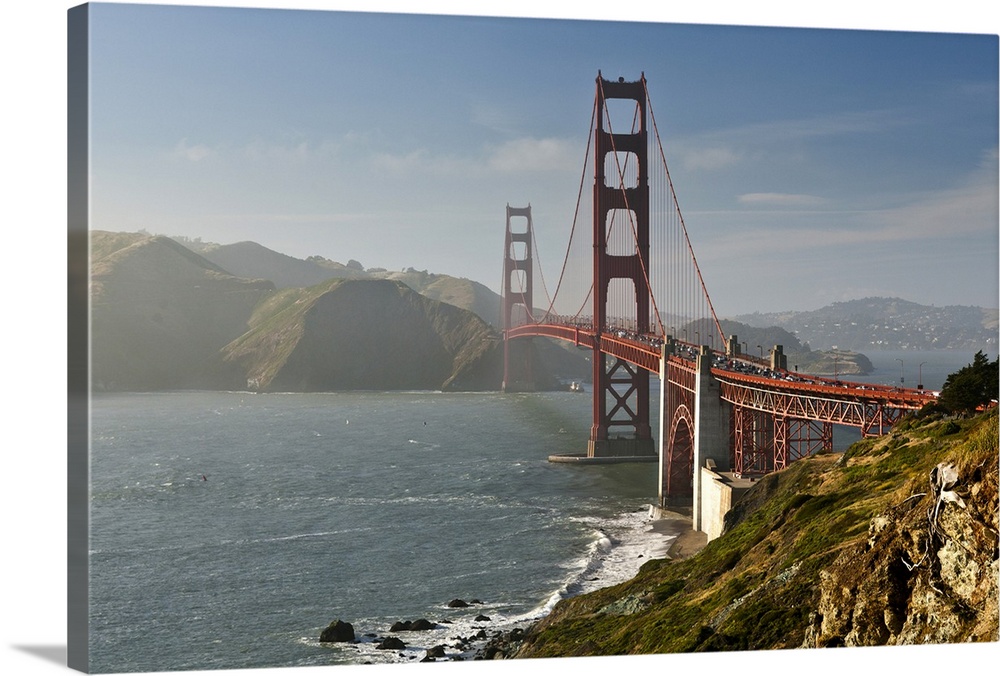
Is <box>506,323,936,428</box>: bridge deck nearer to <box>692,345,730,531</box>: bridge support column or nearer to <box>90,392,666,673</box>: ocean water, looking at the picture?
<box>692,345,730,531</box>: bridge support column

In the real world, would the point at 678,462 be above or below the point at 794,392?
below

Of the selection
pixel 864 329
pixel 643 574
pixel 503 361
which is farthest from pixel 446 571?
pixel 503 361

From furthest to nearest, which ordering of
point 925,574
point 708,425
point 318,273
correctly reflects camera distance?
point 318,273, point 708,425, point 925,574

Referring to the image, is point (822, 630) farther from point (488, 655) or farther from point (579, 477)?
point (579, 477)

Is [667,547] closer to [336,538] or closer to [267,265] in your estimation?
[336,538]

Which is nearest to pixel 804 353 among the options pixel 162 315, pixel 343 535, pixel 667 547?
pixel 667 547

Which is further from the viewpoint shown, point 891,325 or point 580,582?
point 891,325

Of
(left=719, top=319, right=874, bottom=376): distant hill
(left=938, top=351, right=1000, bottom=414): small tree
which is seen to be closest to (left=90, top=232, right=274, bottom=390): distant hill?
(left=719, top=319, right=874, bottom=376): distant hill
